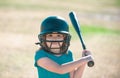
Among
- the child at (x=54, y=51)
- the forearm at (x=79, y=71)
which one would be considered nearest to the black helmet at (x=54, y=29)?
the child at (x=54, y=51)

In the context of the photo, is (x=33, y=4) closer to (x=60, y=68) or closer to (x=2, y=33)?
(x=2, y=33)

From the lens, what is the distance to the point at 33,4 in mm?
28328

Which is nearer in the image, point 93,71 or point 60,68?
point 60,68

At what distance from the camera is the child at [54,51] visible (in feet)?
16.9

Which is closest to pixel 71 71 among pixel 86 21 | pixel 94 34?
pixel 94 34

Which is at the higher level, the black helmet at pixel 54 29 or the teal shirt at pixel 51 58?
the black helmet at pixel 54 29

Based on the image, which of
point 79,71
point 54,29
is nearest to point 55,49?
point 54,29

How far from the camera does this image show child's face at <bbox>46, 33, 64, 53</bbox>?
515 cm

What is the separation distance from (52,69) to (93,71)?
5.16 m

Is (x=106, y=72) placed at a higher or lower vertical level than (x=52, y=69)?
lower

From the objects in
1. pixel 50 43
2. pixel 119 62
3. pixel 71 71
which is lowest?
pixel 119 62

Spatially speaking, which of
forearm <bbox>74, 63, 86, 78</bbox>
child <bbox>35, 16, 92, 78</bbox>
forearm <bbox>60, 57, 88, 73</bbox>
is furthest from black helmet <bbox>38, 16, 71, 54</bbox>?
forearm <bbox>74, 63, 86, 78</bbox>

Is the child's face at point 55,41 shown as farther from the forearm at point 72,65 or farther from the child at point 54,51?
the forearm at point 72,65

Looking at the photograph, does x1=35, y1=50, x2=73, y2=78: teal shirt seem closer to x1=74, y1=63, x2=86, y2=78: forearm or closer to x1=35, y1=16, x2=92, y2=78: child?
x1=35, y1=16, x2=92, y2=78: child
